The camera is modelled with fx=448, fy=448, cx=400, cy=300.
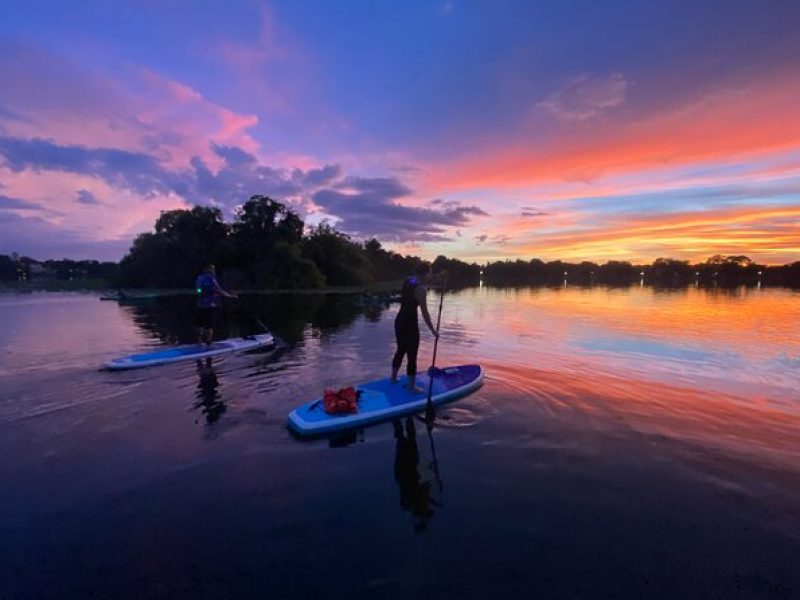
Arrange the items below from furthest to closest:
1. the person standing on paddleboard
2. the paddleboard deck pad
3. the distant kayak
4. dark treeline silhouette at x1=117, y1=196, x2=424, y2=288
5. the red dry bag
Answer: dark treeline silhouette at x1=117, y1=196, x2=424, y2=288 → the person standing on paddleboard → the distant kayak → the red dry bag → the paddleboard deck pad

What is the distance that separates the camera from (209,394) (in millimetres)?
10789

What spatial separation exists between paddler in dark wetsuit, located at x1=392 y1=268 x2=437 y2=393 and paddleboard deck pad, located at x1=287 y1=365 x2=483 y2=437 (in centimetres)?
39

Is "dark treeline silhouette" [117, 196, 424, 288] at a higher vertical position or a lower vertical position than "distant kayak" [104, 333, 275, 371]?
higher

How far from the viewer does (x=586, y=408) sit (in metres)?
10.0

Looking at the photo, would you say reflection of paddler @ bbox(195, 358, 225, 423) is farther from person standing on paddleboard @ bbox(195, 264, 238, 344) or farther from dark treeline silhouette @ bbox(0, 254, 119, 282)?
dark treeline silhouette @ bbox(0, 254, 119, 282)

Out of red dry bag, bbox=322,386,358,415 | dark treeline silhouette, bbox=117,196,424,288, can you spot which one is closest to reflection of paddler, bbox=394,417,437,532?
red dry bag, bbox=322,386,358,415

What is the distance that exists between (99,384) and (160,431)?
179 inches

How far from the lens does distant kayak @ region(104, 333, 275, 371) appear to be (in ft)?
43.1

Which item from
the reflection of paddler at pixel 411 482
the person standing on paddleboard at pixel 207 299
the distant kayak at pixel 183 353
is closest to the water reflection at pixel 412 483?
the reflection of paddler at pixel 411 482

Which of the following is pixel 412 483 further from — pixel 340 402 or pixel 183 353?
pixel 183 353

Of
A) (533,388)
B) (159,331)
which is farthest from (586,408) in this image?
(159,331)

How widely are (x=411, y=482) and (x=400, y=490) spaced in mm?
284

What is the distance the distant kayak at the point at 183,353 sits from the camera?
517 inches

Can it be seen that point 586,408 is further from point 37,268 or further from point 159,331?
point 37,268
